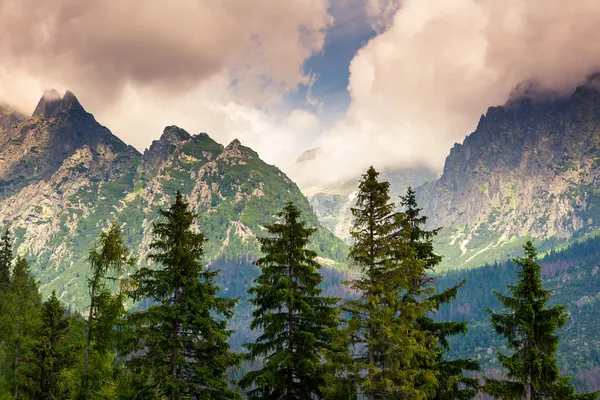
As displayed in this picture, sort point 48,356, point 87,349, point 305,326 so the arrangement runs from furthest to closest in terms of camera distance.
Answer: point 48,356 → point 305,326 → point 87,349

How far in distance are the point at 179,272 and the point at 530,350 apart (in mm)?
20908

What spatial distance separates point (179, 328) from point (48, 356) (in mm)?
14463

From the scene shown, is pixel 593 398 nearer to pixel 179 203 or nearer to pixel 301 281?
pixel 301 281

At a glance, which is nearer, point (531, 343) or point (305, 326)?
point (531, 343)

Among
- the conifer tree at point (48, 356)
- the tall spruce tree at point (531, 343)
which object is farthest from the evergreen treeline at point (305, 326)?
the conifer tree at point (48, 356)

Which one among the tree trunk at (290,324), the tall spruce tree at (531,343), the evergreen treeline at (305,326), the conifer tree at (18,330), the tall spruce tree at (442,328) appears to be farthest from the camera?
the conifer tree at (18,330)

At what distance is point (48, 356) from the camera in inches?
1416

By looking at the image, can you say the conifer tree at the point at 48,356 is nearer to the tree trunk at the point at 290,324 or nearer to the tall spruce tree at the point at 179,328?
the tall spruce tree at the point at 179,328

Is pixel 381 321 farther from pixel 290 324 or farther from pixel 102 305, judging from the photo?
pixel 102 305

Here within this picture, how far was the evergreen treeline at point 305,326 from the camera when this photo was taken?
25531 mm

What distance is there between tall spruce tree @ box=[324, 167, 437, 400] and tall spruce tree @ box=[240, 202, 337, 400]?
9.47 ft

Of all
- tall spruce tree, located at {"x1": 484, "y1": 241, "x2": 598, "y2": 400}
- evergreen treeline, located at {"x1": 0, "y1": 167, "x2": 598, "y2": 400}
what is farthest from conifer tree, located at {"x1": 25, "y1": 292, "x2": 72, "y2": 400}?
tall spruce tree, located at {"x1": 484, "y1": 241, "x2": 598, "y2": 400}

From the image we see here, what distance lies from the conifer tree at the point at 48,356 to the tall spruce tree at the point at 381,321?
22.0 meters

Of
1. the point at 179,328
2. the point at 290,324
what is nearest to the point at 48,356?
the point at 179,328
